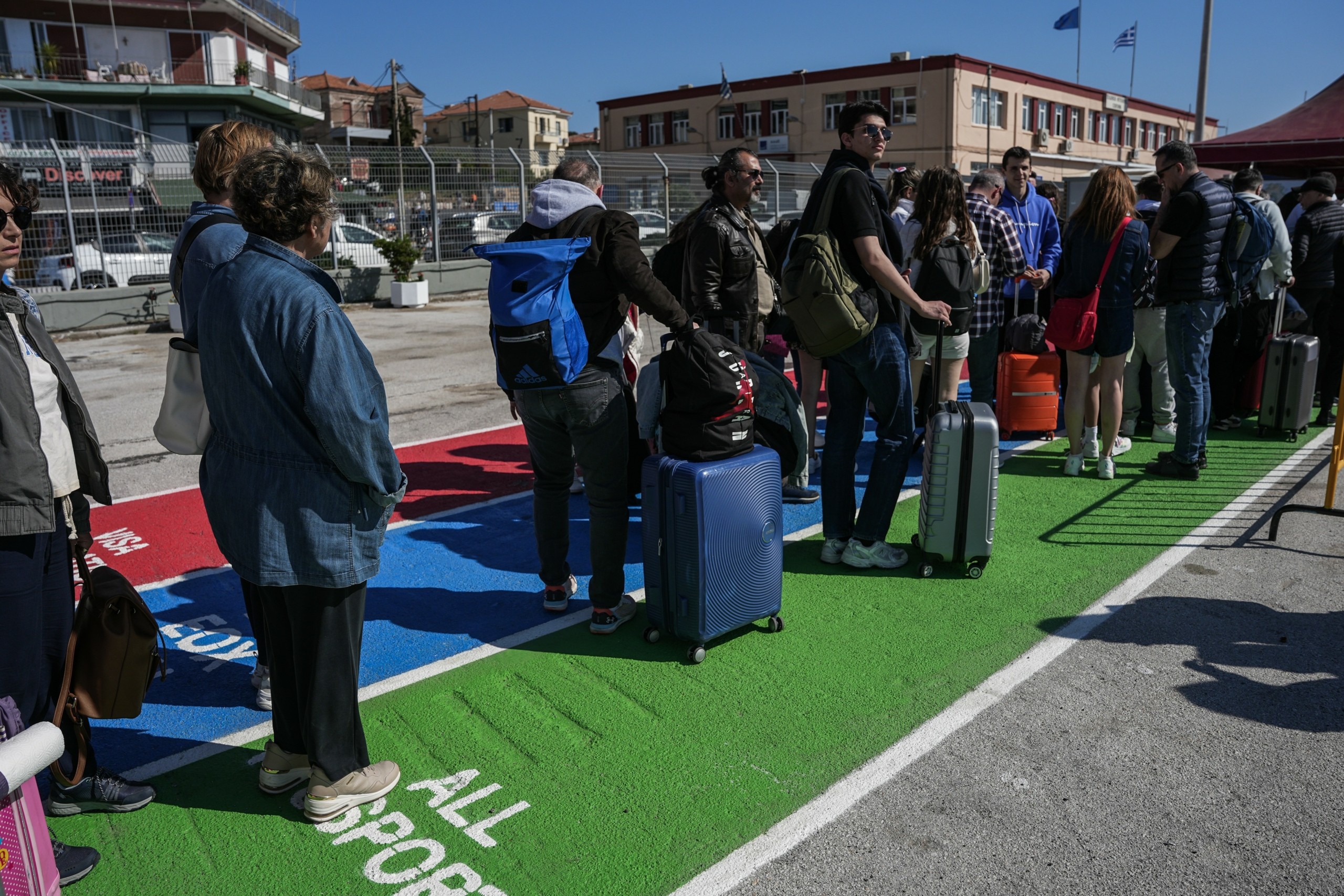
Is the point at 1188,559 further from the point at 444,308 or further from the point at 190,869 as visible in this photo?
the point at 444,308

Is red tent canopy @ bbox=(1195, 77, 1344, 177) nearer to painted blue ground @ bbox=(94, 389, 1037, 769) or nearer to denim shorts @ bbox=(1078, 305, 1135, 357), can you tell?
denim shorts @ bbox=(1078, 305, 1135, 357)

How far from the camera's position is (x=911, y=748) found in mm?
3316

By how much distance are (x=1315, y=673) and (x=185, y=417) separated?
4.30 metres

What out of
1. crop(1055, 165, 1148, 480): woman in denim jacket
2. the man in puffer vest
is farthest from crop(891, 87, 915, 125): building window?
crop(1055, 165, 1148, 480): woman in denim jacket

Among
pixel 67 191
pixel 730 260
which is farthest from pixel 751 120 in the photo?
pixel 730 260

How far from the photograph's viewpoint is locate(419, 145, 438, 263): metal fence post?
18266mm

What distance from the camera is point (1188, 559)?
16.6 ft

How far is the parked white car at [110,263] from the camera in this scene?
15766mm

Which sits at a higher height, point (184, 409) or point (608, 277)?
point (608, 277)

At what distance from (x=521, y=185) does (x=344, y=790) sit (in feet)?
59.9

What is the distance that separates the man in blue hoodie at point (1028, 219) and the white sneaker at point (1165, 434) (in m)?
1.37

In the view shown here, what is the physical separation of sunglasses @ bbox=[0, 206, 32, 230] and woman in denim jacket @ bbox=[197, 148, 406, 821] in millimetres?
587

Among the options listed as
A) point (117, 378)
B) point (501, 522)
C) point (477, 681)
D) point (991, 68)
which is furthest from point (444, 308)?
point (991, 68)

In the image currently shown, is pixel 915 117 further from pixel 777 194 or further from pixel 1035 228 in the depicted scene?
pixel 1035 228
